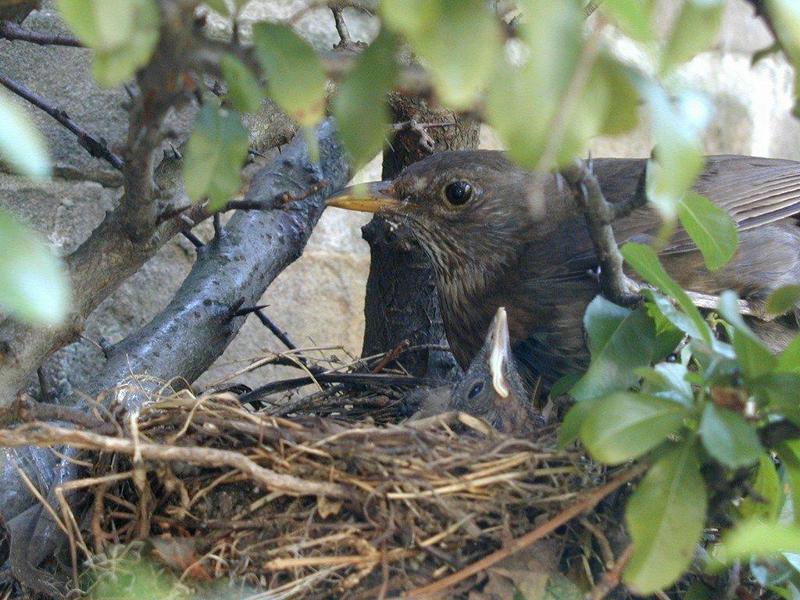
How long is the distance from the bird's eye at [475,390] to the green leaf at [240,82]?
1360 millimetres

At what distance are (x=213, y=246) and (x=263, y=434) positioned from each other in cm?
106

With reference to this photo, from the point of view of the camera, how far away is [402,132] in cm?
324

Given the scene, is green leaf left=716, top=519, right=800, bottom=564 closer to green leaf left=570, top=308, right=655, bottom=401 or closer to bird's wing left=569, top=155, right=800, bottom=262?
green leaf left=570, top=308, right=655, bottom=401

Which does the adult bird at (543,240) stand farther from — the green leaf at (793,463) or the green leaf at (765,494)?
the green leaf at (793,463)

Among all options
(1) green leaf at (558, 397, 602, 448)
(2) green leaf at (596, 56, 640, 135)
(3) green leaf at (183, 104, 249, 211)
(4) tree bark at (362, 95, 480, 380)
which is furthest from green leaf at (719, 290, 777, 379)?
(4) tree bark at (362, 95, 480, 380)

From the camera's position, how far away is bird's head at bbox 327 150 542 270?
2.94 m

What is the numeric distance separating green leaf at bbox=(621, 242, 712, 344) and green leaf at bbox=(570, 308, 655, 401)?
10 cm

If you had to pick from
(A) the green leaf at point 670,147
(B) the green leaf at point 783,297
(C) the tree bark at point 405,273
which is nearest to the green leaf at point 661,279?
(B) the green leaf at point 783,297

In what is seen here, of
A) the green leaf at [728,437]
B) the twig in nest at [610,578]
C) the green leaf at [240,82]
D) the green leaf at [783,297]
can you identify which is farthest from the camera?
the twig in nest at [610,578]

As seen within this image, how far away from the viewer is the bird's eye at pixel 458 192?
9.78ft

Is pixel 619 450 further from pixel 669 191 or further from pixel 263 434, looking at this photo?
pixel 263 434

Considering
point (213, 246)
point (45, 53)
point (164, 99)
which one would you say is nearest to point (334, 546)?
point (164, 99)

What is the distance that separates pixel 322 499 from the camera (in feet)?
6.32

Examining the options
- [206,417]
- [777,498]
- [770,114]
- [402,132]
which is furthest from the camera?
[770,114]
